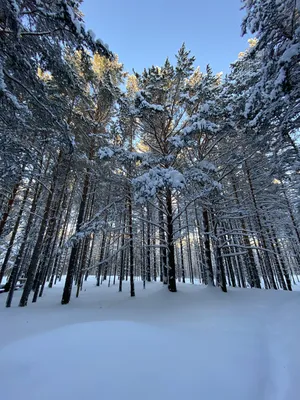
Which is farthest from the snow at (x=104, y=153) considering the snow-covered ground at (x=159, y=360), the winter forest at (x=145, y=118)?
the snow-covered ground at (x=159, y=360)

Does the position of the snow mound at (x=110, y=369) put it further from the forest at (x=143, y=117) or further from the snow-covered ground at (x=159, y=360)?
the forest at (x=143, y=117)

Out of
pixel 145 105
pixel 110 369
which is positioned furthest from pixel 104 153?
pixel 110 369

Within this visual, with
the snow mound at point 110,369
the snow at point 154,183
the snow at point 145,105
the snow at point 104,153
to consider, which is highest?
the snow at point 145,105

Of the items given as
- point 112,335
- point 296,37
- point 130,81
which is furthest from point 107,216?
point 130,81

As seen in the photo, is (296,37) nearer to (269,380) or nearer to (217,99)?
(217,99)

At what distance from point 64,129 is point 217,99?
6.71 meters

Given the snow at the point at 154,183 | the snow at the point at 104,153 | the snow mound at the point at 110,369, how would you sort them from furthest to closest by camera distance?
the snow at the point at 104,153 → the snow at the point at 154,183 → the snow mound at the point at 110,369

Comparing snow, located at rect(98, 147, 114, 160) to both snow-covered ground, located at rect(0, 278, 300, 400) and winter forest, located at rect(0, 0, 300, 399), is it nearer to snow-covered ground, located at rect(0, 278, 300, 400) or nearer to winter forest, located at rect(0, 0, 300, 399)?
winter forest, located at rect(0, 0, 300, 399)

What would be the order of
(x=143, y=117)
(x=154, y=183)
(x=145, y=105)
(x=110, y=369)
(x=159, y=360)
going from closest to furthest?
(x=110, y=369) < (x=159, y=360) < (x=154, y=183) < (x=145, y=105) < (x=143, y=117)

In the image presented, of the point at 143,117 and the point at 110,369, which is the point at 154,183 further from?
the point at 110,369

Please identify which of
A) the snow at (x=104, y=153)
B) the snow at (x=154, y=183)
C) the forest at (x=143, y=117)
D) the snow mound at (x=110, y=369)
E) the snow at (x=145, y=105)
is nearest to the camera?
the snow mound at (x=110, y=369)

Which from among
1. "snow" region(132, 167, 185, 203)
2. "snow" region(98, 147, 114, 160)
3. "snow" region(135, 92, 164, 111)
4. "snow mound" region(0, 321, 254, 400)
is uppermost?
"snow" region(135, 92, 164, 111)

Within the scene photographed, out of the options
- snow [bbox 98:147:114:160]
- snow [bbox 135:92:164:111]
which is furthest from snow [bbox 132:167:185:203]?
snow [bbox 135:92:164:111]

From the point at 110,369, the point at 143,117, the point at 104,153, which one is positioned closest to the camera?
the point at 110,369
